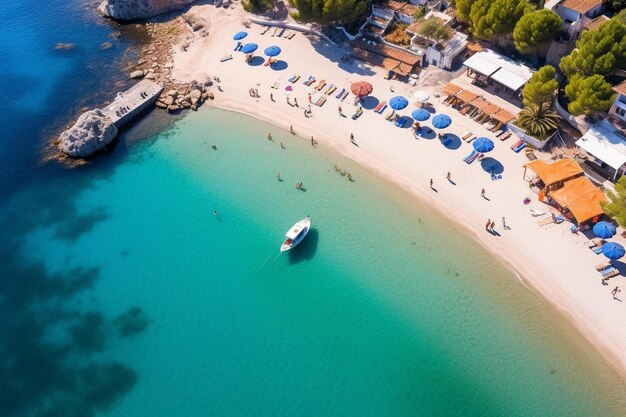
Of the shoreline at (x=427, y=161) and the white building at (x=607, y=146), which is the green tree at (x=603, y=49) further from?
the shoreline at (x=427, y=161)

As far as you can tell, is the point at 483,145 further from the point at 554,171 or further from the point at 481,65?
the point at 481,65

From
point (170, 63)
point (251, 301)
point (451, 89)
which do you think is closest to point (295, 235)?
point (251, 301)

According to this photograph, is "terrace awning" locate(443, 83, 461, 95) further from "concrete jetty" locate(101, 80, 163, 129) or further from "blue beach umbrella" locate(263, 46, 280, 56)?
"concrete jetty" locate(101, 80, 163, 129)

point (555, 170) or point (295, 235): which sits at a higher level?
point (555, 170)

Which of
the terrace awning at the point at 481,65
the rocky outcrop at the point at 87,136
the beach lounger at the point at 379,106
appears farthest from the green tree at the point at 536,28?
the rocky outcrop at the point at 87,136

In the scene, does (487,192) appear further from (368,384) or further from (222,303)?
(222,303)
